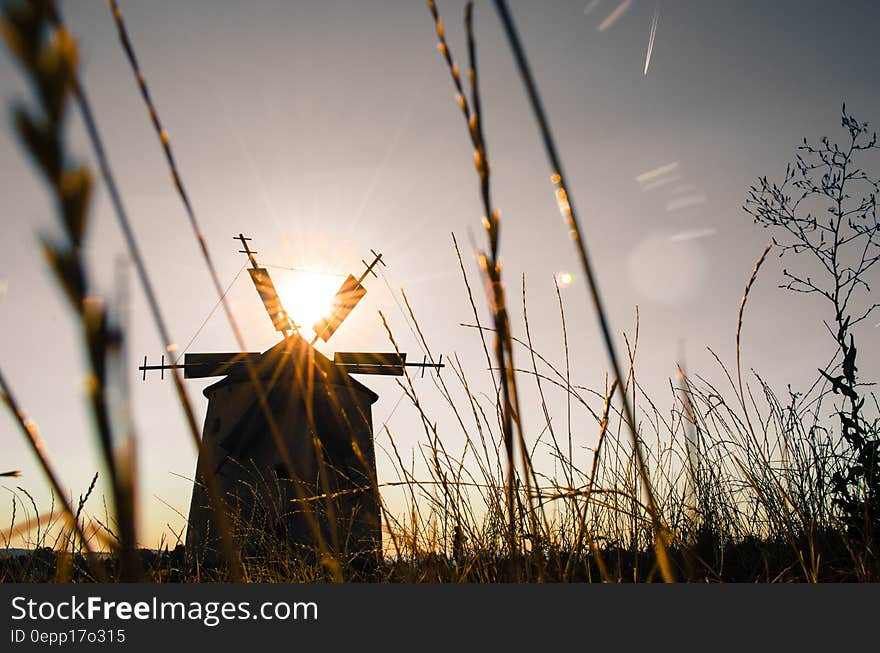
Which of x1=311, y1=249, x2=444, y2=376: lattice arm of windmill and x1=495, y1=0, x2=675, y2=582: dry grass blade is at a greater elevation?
x1=311, y1=249, x2=444, y2=376: lattice arm of windmill

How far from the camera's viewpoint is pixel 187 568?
3.87 meters

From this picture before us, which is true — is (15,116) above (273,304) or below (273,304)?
below

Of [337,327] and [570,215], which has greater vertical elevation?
[337,327]

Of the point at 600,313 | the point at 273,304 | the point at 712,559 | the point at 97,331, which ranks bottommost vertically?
the point at 712,559

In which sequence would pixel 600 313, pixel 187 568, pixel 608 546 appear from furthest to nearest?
1. pixel 187 568
2. pixel 608 546
3. pixel 600 313

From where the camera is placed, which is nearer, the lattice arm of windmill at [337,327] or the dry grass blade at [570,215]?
the dry grass blade at [570,215]

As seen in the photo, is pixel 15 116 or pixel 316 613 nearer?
pixel 15 116

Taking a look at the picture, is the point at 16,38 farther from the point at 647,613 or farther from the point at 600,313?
the point at 647,613

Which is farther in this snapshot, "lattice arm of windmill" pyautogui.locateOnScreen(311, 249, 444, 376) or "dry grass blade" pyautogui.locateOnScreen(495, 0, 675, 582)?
"lattice arm of windmill" pyautogui.locateOnScreen(311, 249, 444, 376)

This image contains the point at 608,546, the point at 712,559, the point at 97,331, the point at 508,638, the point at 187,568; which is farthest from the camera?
the point at 187,568

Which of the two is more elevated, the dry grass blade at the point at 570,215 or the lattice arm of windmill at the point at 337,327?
the lattice arm of windmill at the point at 337,327

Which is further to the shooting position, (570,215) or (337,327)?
(337,327)

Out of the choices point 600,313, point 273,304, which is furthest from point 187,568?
point 600,313

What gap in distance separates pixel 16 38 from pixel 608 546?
2807mm
